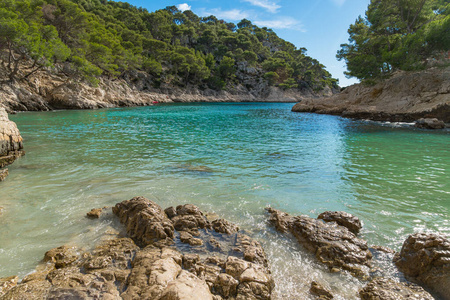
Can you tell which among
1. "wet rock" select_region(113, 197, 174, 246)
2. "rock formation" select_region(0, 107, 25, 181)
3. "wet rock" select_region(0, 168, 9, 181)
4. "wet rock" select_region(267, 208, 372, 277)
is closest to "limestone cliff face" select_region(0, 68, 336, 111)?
"rock formation" select_region(0, 107, 25, 181)

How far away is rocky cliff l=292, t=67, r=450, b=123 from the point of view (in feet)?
80.6

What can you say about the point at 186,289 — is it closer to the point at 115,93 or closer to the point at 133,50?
the point at 115,93

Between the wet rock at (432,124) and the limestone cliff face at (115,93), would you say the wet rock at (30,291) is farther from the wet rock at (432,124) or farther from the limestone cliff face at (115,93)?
the limestone cliff face at (115,93)

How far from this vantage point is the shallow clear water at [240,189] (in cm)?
432

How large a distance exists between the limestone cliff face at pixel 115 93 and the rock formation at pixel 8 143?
68.4 ft

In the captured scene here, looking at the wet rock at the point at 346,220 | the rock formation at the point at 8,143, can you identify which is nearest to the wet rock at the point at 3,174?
the rock formation at the point at 8,143

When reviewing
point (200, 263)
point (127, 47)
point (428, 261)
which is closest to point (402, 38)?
point (428, 261)

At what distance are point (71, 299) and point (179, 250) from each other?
1.66 meters

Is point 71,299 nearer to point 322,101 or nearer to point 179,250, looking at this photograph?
point 179,250

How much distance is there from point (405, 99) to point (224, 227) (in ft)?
109

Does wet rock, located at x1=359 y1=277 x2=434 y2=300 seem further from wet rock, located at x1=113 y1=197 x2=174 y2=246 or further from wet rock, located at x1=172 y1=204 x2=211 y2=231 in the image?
wet rock, located at x1=113 y1=197 x2=174 y2=246

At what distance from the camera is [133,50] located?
194 feet

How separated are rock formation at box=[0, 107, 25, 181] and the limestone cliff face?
20844mm

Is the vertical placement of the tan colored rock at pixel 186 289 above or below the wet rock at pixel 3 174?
above
